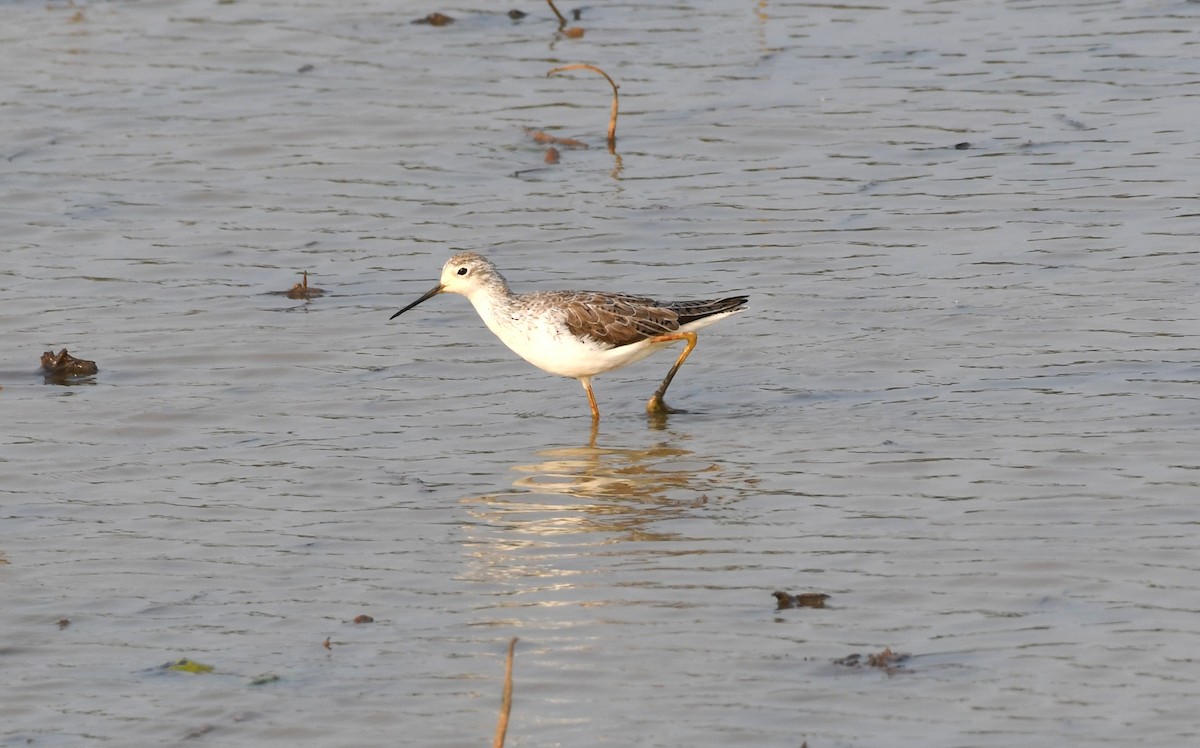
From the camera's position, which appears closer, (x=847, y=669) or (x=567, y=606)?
(x=847, y=669)

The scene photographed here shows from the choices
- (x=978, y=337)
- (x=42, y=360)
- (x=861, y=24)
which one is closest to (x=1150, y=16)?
(x=861, y=24)

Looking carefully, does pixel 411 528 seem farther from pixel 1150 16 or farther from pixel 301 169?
pixel 1150 16

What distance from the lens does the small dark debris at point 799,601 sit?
7.36 m

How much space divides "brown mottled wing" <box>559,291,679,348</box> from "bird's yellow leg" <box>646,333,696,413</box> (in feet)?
0.15

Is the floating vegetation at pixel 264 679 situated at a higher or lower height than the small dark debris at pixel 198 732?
higher

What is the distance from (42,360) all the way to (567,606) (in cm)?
459

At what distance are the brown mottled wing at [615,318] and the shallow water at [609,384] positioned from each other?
49cm

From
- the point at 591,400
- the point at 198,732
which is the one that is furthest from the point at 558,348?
the point at 198,732

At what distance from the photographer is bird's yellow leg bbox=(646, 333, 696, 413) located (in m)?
10.5

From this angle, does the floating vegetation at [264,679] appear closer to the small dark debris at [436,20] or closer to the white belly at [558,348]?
the white belly at [558,348]

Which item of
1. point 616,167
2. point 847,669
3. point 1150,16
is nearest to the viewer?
point 847,669

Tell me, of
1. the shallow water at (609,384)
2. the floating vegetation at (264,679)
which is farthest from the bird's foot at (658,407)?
the floating vegetation at (264,679)

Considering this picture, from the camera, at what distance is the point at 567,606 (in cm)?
756

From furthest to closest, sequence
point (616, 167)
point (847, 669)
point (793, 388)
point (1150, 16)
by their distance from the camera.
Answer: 1. point (1150, 16)
2. point (616, 167)
3. point (793, 388)
4. point (847, 669)
